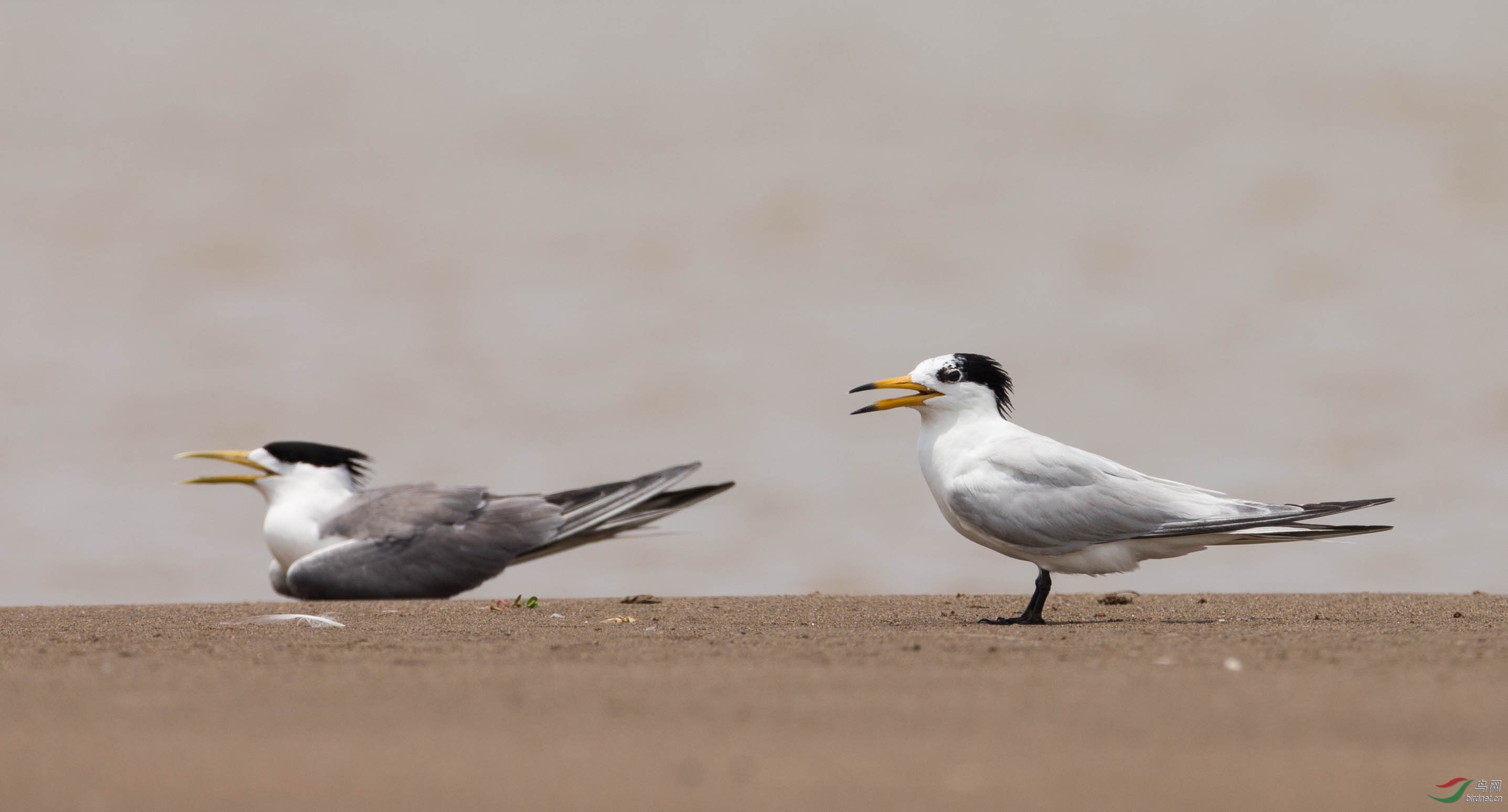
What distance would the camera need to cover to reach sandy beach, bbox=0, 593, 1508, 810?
264cm

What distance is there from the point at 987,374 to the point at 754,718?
347 cm

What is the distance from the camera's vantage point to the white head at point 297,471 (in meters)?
10.3

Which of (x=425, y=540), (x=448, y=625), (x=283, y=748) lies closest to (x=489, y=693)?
(x=283, y=748)

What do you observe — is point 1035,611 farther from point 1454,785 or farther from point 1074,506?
point 1454,785

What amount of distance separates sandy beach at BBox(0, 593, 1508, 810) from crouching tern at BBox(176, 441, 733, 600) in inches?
143

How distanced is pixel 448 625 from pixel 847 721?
2.85m

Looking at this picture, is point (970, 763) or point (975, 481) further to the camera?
point (975, 481)

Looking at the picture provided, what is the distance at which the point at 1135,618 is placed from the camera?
6.08 metres

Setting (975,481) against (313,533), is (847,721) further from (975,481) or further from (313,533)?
(313,533)

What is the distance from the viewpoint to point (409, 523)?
928 cm

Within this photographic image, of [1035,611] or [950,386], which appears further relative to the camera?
[950,386]

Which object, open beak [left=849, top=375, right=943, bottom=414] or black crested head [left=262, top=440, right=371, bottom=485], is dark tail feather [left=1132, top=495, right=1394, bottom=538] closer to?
open beak [left=849, top=375, right=943, bottom=414]

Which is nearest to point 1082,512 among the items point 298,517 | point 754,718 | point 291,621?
point 754,718

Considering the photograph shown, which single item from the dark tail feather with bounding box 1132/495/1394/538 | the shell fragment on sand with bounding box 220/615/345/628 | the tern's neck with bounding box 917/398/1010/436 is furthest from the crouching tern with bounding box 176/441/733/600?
the dark tail feather with bounding box 1132/495/1394/538
